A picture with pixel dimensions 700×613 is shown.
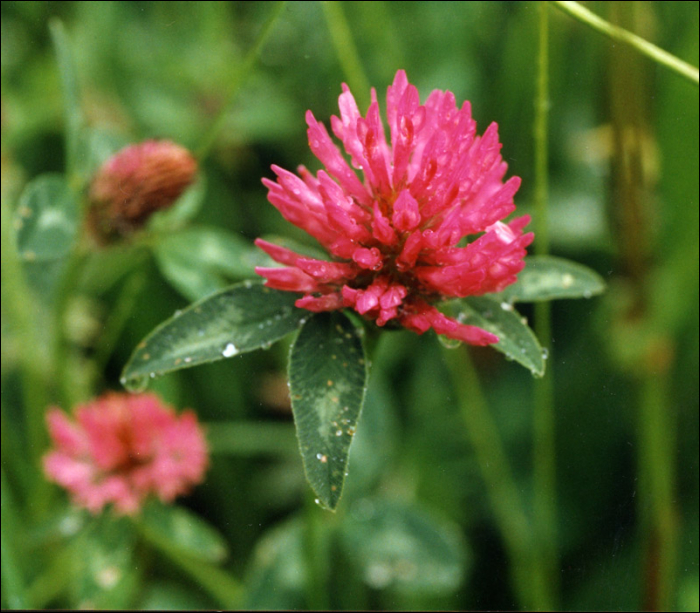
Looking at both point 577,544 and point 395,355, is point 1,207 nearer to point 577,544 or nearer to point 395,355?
point 395,355

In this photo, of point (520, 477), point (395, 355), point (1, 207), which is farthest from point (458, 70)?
point (1, 207)

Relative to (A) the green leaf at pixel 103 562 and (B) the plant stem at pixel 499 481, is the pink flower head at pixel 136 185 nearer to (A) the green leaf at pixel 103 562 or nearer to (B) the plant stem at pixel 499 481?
(A) the green leaf at pixel 103 562

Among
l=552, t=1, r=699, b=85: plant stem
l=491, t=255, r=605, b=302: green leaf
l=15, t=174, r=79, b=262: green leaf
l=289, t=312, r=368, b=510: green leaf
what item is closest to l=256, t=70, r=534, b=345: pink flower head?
l=289, t=312, r=368, b=510: green leaf

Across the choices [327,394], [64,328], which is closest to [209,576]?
[64,328]

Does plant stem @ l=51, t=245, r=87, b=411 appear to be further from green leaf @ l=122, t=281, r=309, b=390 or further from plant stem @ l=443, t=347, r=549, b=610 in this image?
plant stem @ l=443, t=347, r=549, b=610

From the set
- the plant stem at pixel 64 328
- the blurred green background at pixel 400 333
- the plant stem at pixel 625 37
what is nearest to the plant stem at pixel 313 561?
the blurred green background at pixel 400 333

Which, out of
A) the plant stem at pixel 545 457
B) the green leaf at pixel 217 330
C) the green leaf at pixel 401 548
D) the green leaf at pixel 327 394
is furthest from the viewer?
the plant stem at pixel 545 457

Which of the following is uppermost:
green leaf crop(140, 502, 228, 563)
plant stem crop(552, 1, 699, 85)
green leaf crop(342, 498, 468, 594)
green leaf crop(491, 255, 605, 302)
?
plant stem crop(552, 1, 699, 85)
